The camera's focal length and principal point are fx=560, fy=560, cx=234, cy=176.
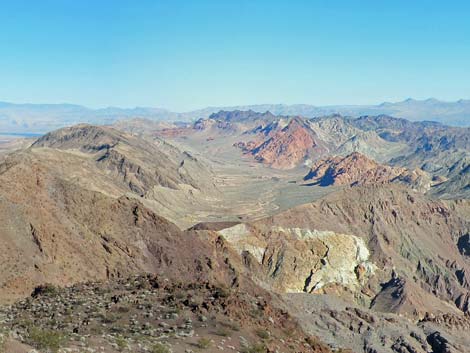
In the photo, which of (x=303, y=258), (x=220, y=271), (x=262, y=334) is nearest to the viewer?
(x=262, y=334)

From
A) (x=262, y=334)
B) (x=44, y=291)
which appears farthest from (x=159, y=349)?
(x=44, y=291)

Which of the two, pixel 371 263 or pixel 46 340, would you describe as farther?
pixel 371 263

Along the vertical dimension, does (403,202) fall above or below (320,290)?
above

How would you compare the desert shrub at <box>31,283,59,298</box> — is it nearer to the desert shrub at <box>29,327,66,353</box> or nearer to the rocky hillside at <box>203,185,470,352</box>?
the desert shrub at <box>29,327,66,353</box>

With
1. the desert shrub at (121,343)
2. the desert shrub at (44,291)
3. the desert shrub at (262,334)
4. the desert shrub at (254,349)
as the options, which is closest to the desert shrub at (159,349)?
the desert shrub at (121,343)

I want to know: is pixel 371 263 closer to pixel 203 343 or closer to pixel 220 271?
pixel 220 271

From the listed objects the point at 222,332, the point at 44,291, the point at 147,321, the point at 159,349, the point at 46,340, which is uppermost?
the point at 46,340

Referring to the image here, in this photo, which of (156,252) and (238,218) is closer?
(156,252)

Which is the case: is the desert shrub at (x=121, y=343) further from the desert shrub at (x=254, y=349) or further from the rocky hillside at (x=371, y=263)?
the rocky hillside at (x=371, y=263)

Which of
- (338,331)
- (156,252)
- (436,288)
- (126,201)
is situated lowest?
(436,288)

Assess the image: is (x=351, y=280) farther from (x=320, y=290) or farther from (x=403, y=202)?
(x=403, y=202)

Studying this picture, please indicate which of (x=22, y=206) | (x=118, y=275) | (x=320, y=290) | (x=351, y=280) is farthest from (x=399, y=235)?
(x=22, y=206)
